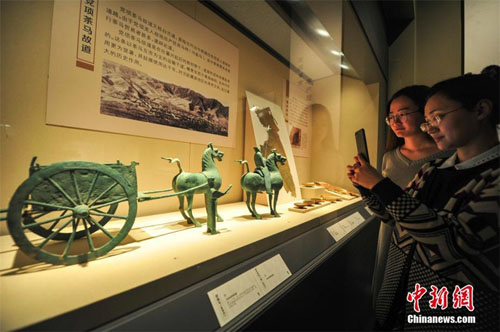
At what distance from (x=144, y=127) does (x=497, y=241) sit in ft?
3.97

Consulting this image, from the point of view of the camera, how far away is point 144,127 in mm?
1010

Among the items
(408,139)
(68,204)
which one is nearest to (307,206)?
(408,139)

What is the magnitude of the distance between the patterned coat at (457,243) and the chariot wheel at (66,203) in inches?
28.1

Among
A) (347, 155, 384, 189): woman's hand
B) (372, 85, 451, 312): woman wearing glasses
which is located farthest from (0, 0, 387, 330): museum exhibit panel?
(347, 155, 384, 189): woman's hand

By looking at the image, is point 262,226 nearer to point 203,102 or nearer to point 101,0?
point 203,102

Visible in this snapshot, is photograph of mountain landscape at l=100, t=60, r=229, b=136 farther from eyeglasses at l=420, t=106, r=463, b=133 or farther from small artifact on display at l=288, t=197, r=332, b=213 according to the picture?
eyeglasses at l=420, t=106, r=463, b=133

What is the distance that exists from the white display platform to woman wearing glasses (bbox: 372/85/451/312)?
481 millimetres

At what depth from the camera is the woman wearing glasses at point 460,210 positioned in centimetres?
43

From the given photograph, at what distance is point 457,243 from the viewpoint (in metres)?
0.45

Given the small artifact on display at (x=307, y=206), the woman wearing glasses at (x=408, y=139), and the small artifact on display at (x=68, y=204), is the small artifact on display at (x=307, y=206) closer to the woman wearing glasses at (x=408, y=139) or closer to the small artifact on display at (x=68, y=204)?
the woman wearing glasses at (x=408, y=139)
